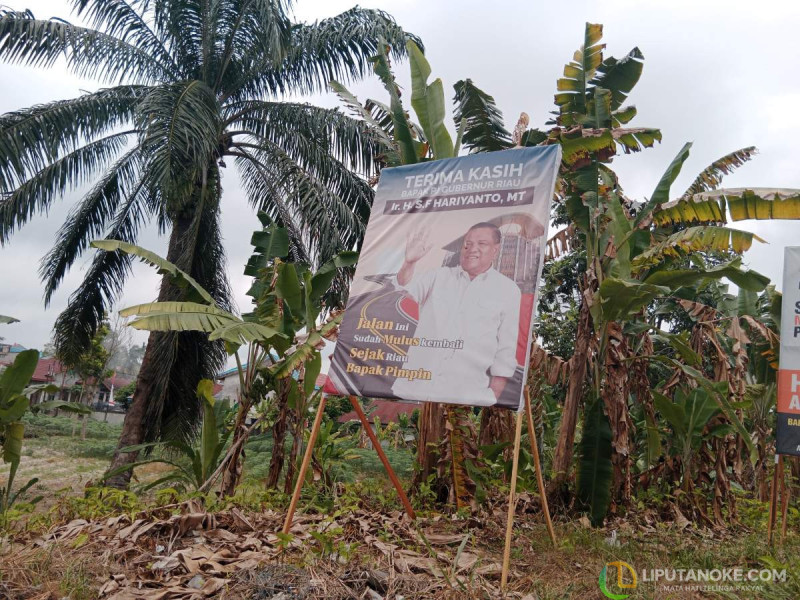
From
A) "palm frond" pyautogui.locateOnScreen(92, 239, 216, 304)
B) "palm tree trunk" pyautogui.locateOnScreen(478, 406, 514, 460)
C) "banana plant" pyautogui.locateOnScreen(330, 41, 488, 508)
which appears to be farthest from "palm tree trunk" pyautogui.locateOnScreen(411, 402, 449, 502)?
"palm frond" pyautogui.locateOnScreen(92, 239, 216, 304)

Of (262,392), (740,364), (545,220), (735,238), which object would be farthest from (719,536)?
(262,392)

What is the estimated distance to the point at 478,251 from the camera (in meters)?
4.71

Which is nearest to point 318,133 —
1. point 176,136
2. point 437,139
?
point 176,136

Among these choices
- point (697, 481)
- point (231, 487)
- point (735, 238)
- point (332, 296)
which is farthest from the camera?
point (332, 296)

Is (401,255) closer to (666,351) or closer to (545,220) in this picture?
(545,220)

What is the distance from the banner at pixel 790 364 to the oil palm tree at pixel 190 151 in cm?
601

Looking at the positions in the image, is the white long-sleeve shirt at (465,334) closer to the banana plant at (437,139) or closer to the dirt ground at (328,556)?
the dirt ground at (328,556)

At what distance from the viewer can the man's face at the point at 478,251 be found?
4.64 m

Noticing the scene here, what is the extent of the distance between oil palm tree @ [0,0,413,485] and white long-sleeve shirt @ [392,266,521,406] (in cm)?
502

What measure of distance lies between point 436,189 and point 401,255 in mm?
625

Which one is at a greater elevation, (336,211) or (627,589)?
(336,211)

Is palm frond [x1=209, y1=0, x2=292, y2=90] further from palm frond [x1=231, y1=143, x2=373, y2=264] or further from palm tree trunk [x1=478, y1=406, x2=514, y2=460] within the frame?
palm tree trunk [x1=478, y1=406, x2=514, y2=460]

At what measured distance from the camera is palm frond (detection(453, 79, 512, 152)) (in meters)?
7.64

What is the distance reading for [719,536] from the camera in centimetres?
650
